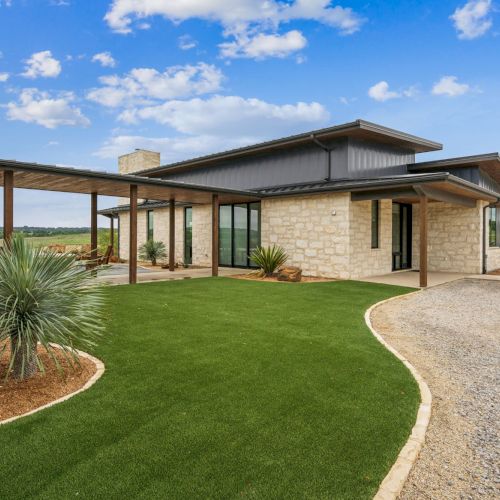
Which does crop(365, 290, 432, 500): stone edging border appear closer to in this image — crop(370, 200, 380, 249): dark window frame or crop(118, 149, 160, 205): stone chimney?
crop(370, 200, 380, 249): dark window frame

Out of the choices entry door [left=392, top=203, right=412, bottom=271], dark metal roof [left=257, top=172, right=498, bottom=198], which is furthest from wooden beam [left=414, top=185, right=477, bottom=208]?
entry door [left=392, top=203, right=412, bottom=271]

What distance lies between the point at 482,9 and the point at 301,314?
16.7 meters

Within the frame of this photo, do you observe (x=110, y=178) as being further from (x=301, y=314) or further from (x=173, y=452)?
(x=173, y=452)

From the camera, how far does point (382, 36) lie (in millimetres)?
18391

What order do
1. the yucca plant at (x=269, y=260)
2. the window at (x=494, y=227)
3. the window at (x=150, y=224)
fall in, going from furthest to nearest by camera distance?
the window at (x=150, y=224) → the window at (x=494, y=227) → the yucca plant at (x=269, y=260)

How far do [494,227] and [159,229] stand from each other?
659 inches

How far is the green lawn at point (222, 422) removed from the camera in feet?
7.88

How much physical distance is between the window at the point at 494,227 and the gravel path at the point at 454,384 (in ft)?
32.3

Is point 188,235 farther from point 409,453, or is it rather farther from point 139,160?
point 409,453

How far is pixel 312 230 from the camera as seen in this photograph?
13953 millimetres

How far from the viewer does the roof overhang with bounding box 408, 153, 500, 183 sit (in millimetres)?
15107

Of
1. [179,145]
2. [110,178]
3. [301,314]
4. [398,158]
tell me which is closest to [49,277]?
[301,314]

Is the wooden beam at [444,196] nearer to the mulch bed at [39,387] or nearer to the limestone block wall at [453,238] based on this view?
the limestone block wall at [453,238]

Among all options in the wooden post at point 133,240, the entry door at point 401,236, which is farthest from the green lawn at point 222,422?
the entry door at point 401,236
